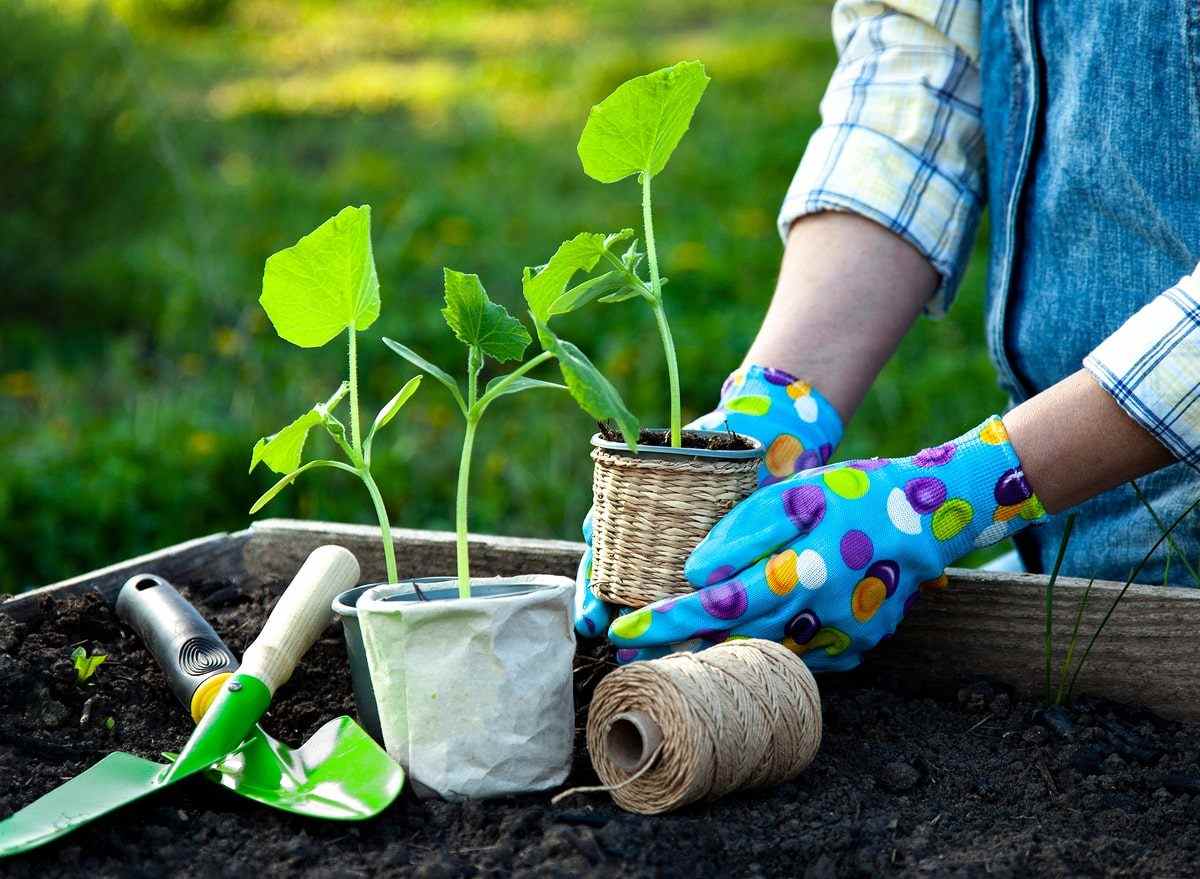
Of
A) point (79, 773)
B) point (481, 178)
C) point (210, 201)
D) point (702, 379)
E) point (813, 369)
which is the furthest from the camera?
point (481, 178)

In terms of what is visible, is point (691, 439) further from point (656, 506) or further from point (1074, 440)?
point (1074, 440)

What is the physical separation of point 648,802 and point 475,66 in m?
8.61

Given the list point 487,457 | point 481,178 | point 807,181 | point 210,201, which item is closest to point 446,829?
point 807,181

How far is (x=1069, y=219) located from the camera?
1.61 meters

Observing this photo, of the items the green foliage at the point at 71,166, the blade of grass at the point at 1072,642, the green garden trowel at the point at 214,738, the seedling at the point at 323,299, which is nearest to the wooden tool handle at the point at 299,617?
the green garden trowel at the point at 214,738

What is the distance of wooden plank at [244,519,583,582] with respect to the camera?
5.00 feet

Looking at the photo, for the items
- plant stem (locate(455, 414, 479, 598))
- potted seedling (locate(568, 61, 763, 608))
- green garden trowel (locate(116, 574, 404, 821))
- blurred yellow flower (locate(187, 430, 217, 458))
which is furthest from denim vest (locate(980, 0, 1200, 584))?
blurred yellow flower (locate(187, 430, 217, 458))

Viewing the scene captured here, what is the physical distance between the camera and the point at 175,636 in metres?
1.28

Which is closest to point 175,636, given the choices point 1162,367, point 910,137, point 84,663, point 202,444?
point 84,663

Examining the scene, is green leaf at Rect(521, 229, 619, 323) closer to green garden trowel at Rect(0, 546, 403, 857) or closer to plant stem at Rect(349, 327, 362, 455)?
plant stem at Rect(349, 327, 362, 455)

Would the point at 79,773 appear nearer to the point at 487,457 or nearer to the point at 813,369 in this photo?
the point at 813,369

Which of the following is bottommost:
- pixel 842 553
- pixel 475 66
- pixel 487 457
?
pixel 487 457

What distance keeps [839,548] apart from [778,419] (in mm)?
291

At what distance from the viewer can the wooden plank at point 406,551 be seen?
153cm
